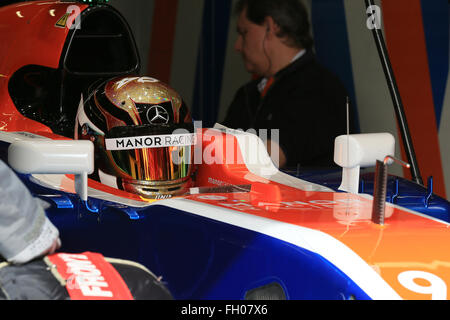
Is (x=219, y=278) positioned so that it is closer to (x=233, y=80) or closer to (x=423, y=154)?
(x=423, y=154)

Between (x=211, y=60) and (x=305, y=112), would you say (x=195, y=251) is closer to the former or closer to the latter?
(x=305, y=112)


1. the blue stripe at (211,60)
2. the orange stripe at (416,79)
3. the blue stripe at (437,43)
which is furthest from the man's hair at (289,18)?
the blue stripe at (211,60)

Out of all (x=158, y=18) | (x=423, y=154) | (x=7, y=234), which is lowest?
(x=423, y=154)

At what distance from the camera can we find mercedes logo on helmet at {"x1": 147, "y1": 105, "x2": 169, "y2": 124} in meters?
2.19

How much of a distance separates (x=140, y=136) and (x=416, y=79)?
6.82 feet

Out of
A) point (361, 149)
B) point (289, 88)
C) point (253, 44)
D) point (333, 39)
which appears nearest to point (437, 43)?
point (333, 39)

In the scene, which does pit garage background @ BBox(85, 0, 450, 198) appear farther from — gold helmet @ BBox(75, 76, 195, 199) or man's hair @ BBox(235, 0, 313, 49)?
gold helmet @ BBox(75, 76, 195, 199)

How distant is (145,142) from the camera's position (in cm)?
215

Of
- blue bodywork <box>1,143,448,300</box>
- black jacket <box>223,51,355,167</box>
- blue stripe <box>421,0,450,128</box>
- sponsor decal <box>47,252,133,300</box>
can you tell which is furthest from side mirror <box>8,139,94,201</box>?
blue stripe <box>421,0,450,128</box>

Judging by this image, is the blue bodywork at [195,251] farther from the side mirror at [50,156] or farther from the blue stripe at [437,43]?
the blue stripe at [437,43]

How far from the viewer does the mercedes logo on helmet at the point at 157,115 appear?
7.20ft
